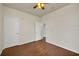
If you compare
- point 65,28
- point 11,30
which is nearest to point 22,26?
point 11,30

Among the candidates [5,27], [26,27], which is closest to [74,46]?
[26,27]

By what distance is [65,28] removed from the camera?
11.6 feet

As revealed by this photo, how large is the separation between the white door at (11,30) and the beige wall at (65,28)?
0.91m

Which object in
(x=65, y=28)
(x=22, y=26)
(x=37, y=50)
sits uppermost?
(x=22, y=26)

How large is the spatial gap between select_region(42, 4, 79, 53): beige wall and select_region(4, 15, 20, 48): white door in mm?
909

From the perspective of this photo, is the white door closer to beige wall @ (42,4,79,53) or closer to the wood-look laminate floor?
the wood-look laminate floor

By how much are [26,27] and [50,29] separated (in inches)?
27.7

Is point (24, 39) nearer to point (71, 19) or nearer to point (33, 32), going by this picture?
point (33, 32)

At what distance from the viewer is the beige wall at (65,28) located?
326 centimetres

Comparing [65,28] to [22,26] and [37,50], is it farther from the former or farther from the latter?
[22,26]

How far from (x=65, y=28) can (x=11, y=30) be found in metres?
1.77

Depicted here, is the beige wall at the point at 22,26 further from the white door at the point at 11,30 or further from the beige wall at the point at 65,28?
the beige wall at the point at 65,28

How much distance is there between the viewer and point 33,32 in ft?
9.53

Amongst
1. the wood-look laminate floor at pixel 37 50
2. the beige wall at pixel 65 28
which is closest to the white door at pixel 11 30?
the wood-look laminate floor at pixel 37 50
